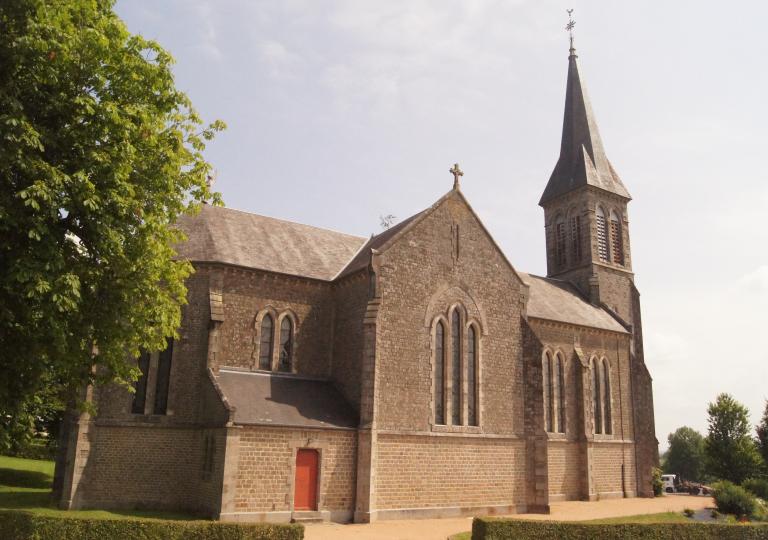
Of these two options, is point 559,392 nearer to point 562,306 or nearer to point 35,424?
point 562,306

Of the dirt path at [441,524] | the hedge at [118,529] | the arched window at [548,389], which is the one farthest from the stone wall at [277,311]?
the arched window at [548,389]

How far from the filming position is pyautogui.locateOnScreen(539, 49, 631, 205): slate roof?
42438 millimetres

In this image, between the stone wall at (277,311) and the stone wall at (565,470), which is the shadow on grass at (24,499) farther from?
the stone wall at (565,470)

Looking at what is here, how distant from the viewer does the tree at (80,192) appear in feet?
40.1

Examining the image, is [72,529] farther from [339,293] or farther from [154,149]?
[339,293]

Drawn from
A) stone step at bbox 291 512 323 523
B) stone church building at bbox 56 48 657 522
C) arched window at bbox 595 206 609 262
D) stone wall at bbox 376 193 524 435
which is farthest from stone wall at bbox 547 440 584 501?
arched window at bbox 595 206 609 262

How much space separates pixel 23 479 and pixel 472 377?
66.6ft

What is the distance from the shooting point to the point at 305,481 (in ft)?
69.6

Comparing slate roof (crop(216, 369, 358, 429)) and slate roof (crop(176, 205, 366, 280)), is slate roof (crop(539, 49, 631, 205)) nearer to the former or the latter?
slate roof (crop(176, 205, 366, 280))

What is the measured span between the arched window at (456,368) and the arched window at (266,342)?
7.57 m

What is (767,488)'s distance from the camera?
33.1 metres

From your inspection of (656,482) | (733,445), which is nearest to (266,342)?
(656,482)

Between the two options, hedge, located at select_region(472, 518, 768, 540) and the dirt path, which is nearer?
hedge, located at select_region(472, 518, 768, 540)

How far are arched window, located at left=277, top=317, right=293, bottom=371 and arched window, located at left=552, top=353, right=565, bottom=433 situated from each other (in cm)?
1477
